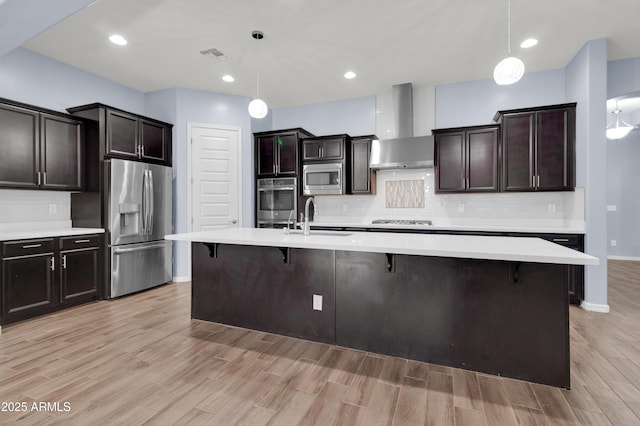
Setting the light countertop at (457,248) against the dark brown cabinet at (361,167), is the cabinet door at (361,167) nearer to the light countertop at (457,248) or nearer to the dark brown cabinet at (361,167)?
the dark brown cabinet at (361,167)

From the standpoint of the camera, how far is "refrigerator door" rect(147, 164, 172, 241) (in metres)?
4.47

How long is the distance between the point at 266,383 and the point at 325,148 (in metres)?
3.86

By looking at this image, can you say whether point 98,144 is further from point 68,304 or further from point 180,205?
point 68,304

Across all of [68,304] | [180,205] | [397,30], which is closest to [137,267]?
[68,304]

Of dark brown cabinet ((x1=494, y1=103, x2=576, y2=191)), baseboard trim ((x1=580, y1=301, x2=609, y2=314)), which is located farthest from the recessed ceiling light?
baseboard trim ((x1=580, y1=301, x2=609, y2=314))

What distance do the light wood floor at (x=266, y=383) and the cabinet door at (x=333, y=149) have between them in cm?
315

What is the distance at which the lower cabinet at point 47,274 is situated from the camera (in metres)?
3.10

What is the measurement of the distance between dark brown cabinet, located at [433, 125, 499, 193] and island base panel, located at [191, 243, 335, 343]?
111 inches

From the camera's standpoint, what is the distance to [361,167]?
16.7 ft

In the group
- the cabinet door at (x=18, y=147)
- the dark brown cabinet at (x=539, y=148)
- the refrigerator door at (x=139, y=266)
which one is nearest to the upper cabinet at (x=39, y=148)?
the cabinet door at (x=18, y=147)

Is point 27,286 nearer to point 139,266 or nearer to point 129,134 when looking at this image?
point 139,266

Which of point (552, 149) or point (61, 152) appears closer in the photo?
point (61, 152)

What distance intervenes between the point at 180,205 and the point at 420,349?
13.8ft

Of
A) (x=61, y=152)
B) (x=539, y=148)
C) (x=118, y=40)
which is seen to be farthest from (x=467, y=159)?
(x=61, y=152)
